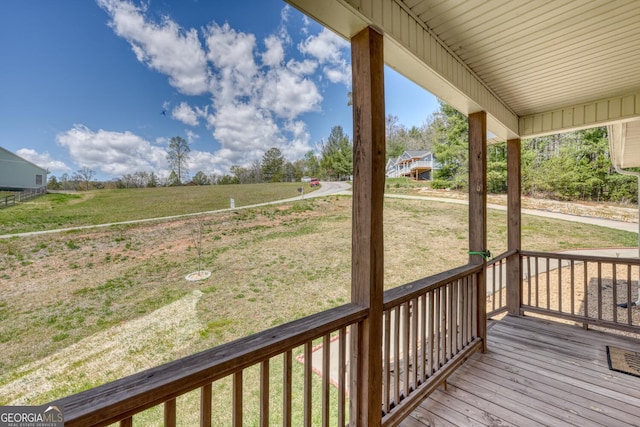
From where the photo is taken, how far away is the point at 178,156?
2.74m

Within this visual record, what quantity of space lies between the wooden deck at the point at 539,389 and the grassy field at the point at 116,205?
2898 mm

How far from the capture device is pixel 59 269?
2689 mm

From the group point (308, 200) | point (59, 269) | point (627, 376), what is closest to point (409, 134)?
point (308, 200)

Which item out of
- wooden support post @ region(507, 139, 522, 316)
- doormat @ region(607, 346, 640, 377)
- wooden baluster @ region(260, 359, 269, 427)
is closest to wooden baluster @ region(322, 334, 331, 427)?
wooden baluster @ region(260, 359, 269, 427)

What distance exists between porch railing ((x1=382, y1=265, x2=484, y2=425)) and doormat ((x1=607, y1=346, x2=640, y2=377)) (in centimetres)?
108

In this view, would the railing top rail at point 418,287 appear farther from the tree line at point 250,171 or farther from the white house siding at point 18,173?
the white house siding at point 18,173

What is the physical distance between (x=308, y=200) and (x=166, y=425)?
12.9 feet

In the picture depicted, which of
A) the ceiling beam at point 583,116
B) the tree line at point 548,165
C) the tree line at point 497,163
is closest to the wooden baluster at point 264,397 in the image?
the tree line at point 497,163

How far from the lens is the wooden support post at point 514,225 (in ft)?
11.0

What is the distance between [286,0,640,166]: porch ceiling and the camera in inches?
55.8

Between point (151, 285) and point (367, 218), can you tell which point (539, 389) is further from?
point (151, 285)

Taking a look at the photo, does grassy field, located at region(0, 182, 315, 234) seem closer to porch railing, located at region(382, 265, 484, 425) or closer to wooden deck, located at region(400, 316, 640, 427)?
porch railing, located at region(382, 265, 484, 425)

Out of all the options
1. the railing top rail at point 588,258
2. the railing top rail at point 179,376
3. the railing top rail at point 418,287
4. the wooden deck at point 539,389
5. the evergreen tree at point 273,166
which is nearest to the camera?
the railing top rail at point 179,376

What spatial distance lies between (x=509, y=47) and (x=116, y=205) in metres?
3.51
